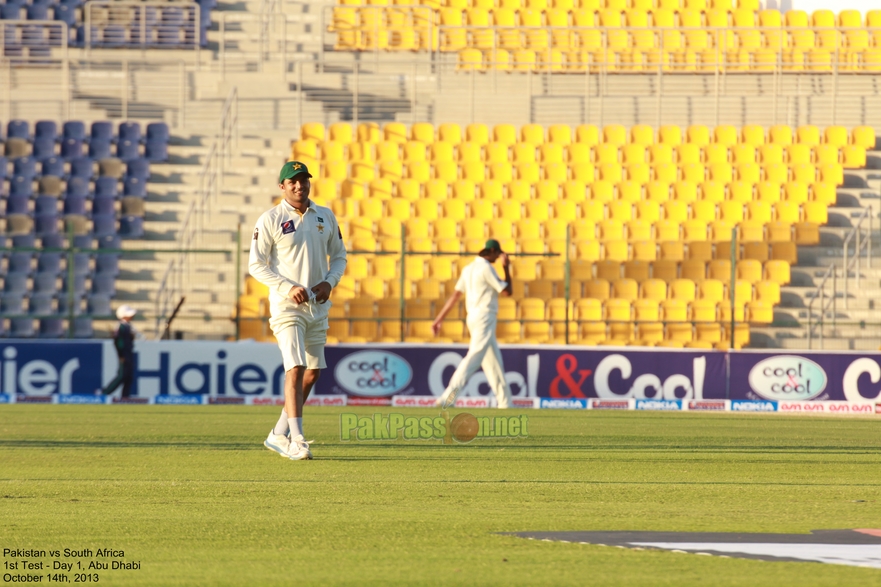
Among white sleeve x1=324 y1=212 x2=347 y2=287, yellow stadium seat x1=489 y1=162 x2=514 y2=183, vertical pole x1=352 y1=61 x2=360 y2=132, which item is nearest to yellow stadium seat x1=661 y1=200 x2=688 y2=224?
yellow stadium seat x1=489 y1=162 x2=514 y2=183

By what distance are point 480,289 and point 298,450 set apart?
6.87 m

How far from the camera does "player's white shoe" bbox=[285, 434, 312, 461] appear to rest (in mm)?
8633

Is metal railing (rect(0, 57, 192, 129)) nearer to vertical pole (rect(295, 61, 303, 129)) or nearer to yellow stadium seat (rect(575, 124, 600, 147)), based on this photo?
vertical pole (rect(295, 61, 303, 129))

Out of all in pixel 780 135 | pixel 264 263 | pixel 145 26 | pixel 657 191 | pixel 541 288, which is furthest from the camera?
pixel 145 26

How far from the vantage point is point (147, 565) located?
15.9ft

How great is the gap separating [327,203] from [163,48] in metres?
7.96

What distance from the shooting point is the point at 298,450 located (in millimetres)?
8656

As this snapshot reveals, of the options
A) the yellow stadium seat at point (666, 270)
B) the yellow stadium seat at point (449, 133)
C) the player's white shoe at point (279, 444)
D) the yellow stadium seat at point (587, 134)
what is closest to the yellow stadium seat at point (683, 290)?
the yellow stadium seat at point (666, 270)

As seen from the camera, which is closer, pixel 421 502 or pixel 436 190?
pixel 421 502

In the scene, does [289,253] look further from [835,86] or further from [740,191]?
[835,86]

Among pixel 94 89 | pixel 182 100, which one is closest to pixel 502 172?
pixel 182 100

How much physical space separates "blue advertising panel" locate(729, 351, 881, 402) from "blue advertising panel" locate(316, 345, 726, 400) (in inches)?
13.6

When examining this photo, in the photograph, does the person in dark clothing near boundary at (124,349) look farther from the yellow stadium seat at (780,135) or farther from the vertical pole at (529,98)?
the yellow stadium seat at (780,135)

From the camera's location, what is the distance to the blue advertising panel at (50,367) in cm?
1845
